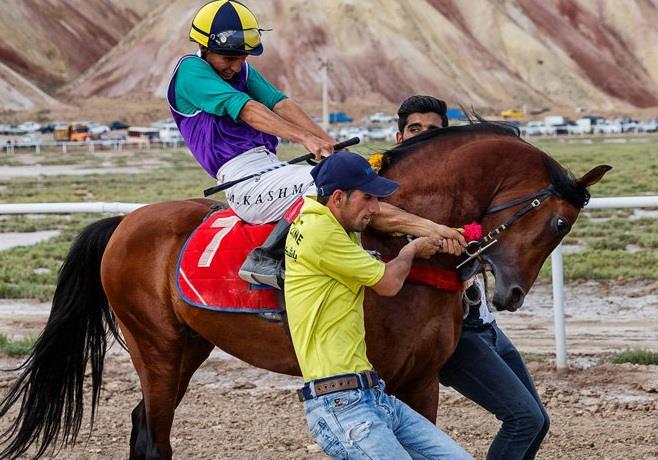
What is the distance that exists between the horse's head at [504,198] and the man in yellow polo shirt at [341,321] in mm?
701

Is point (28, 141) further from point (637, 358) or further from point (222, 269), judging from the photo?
point (222, 269)

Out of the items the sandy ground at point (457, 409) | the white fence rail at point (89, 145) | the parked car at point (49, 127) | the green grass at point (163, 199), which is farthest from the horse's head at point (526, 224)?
the parked car at point (49, 127)

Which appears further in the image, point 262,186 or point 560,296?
point 560,296

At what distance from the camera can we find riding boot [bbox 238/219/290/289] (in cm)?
416

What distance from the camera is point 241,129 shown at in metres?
4.59

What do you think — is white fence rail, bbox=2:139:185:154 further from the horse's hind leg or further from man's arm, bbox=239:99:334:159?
man's arm, bbox=239:99:334:159

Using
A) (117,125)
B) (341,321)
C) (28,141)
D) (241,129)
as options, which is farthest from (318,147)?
(117,125)

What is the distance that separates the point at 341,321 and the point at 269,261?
2.51 feet

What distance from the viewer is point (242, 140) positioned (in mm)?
4598

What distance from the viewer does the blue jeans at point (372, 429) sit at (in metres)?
3.39

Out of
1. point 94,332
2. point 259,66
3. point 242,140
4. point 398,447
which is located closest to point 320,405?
point 398,447

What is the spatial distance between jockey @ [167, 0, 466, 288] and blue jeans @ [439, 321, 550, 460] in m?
0.68

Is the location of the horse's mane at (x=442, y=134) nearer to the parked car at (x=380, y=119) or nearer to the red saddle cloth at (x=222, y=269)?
the red saddle cloth at (x=222, y=269)

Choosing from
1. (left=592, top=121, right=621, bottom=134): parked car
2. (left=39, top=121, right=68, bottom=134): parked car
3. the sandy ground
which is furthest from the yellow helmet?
(left=592, top=121, right=621, bottom=134): parked car
